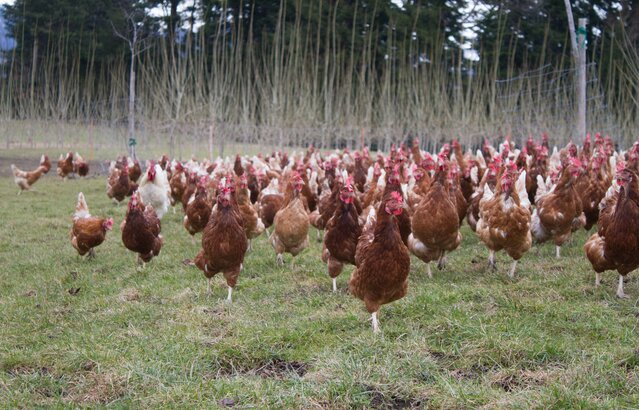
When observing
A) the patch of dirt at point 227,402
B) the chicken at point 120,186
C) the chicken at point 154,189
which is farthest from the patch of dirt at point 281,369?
the chicken at point 120,186

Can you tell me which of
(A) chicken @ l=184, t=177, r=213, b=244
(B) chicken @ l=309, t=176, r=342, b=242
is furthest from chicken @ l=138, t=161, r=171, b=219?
(B) chicken @ l=309, t=176, r=342, b=242

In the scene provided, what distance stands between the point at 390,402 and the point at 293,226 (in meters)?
3.87

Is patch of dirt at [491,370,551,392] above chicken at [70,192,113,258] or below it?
below

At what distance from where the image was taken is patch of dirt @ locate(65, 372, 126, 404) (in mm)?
4207

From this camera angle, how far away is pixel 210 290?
6.95 metres

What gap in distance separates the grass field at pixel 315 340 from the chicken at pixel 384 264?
0.32 meters

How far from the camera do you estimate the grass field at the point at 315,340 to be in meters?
4.13

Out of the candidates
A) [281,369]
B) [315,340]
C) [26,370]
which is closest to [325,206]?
[315,340]

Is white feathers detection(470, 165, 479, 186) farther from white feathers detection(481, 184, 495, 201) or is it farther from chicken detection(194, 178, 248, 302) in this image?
chicken detection(194, 178, 248, 302)

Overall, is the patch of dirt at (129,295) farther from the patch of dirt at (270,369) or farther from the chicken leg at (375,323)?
the chicken leg at (375,323)

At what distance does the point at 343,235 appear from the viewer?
6.64 meters

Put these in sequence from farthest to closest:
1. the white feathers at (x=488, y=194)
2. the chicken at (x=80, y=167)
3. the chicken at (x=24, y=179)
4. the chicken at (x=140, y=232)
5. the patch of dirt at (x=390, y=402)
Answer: the chicken at (x=80, y=167) → the chicken at (x=24, y=179) → the chicken at (x=140, y=232) → the white feathers at (x=488, y=194) → the patch of dirt at (x=390, y=402)

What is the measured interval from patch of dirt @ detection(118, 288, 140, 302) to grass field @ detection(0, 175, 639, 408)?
0.05 meters

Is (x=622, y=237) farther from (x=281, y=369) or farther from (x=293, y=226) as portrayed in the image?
(x=293, y=226)
